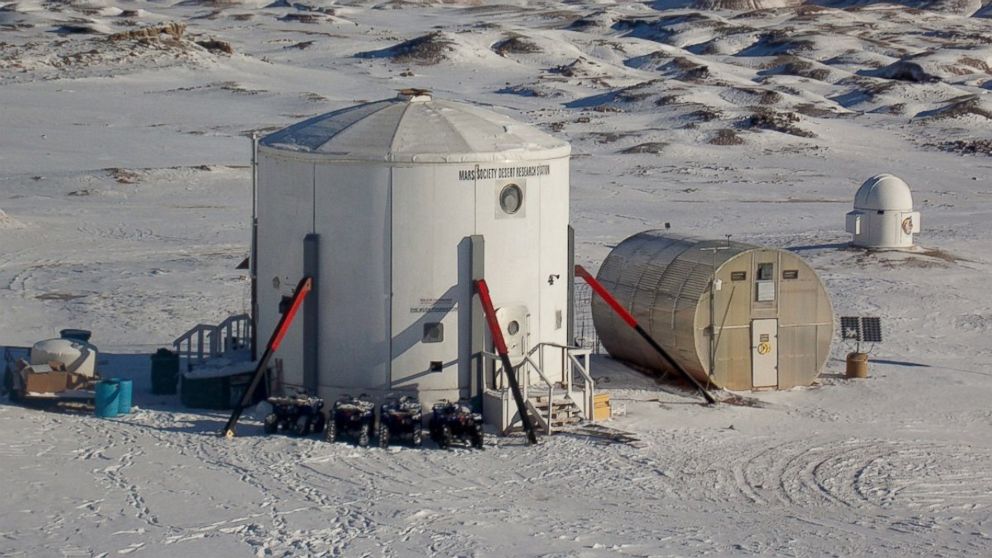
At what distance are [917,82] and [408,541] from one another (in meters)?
75.0

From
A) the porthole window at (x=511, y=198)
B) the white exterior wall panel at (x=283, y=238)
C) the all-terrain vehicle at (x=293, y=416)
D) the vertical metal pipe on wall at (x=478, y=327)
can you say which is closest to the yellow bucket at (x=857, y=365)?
the porthole window at (x=511, y=198)

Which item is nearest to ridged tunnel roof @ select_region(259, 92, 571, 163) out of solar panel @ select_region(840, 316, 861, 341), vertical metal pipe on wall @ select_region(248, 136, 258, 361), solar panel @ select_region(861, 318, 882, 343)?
vertical metal pipe on wall @ select_region(248, 136, 258, 361)

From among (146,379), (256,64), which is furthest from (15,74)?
(146,379)

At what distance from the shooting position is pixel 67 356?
25.4 meters

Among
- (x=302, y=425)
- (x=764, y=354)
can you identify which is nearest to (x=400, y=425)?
(x=302, y=425)

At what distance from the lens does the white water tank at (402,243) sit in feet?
79.5

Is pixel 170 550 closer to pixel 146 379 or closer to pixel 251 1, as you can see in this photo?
pixel 146 379

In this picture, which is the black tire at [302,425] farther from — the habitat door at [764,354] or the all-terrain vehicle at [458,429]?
the habitat door at [764,354]

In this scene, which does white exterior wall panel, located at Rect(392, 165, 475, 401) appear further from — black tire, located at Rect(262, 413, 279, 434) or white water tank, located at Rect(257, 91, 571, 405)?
black tire, located at Rect(262, 413, 279, 434)

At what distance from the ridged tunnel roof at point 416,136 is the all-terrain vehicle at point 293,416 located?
12.2ft

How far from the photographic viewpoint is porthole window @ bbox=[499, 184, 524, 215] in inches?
974

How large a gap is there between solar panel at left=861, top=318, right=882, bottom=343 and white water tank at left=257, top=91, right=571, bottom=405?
708cm

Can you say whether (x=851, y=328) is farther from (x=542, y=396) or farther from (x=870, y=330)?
(x=542, y=396)

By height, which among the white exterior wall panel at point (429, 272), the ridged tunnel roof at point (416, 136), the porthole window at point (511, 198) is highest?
the ridged tunnel roof at point (416, 136)
